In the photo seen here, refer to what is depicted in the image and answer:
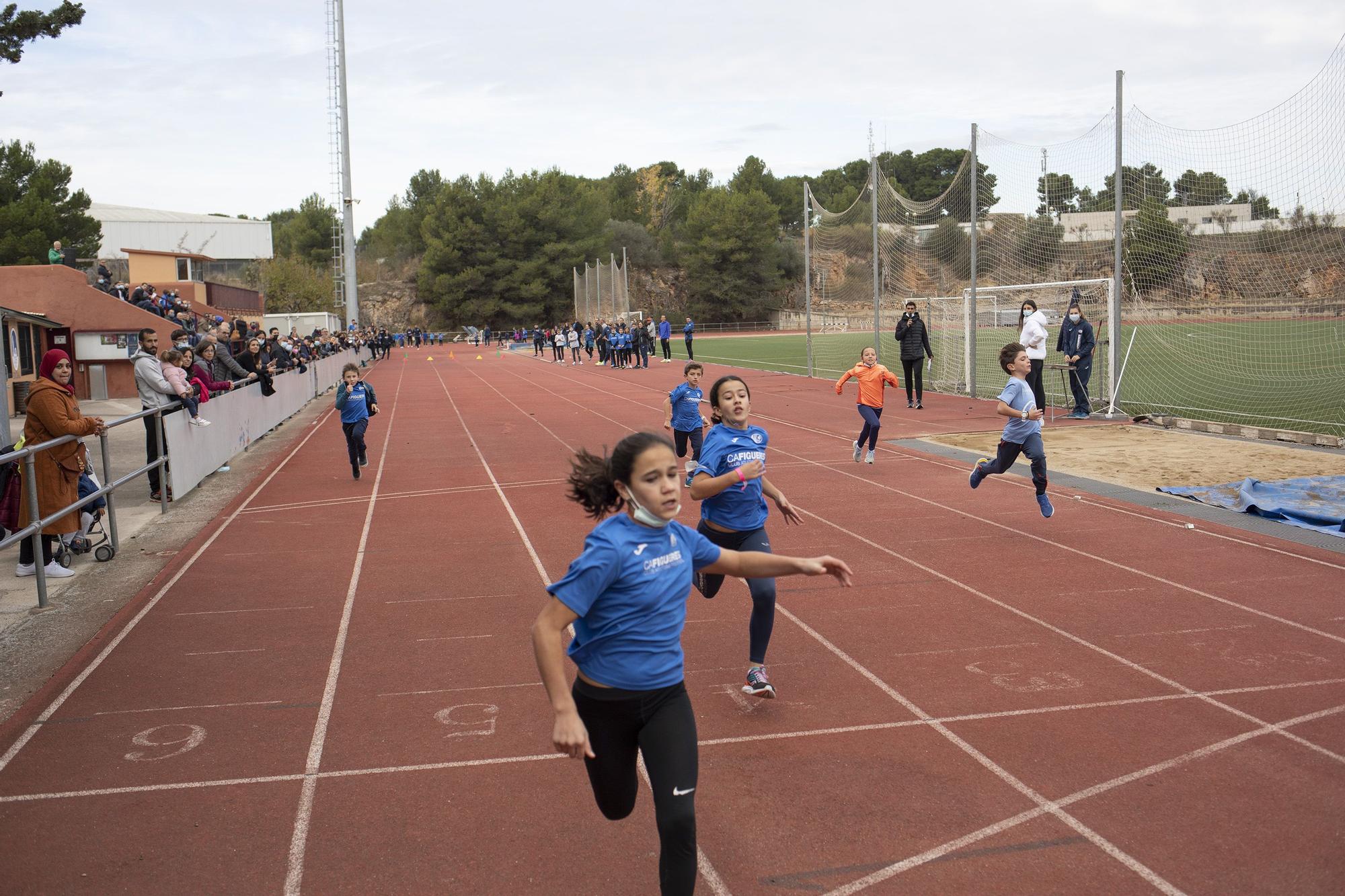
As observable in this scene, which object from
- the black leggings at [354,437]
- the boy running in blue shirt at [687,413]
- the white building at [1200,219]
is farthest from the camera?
the white building at [1200,219]

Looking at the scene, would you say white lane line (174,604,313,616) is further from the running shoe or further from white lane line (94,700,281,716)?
the running shoe

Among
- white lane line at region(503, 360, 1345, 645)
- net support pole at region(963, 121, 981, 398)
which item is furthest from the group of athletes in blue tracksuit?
net support pole at region(963, 121, 981, 398)

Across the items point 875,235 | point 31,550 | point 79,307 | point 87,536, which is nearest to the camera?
point 31,550

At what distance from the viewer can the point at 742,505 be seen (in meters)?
6.06

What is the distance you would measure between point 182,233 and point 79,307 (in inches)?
2338

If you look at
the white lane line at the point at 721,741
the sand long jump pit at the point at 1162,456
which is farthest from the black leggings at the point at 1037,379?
the white lane line at the point at 721,741

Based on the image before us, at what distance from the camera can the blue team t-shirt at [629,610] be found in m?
3.52

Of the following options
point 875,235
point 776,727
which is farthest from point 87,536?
point 875,235

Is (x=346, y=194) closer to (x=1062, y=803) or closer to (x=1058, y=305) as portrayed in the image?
(x=1058, y=305)

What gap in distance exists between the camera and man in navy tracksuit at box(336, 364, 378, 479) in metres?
14.6

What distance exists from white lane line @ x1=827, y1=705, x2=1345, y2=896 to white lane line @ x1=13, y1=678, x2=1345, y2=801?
0.06 feet

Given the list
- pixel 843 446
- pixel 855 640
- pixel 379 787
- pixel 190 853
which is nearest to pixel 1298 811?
pixel 855 640

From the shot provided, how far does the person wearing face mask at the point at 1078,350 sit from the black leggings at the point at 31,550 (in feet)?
49.9

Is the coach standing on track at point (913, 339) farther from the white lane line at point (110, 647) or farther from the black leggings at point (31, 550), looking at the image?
the black leggings at point (31, 550)
